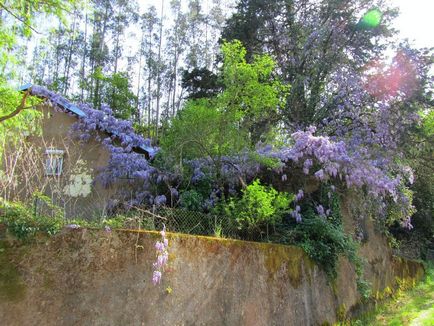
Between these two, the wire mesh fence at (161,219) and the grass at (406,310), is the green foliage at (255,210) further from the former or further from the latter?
the grass at (406,310)

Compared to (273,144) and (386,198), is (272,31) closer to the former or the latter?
(273,144)

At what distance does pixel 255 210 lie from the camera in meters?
8.71

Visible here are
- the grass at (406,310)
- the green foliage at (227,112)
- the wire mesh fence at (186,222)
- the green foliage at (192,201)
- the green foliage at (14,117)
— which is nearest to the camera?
the wire mesh fence at (186,222)

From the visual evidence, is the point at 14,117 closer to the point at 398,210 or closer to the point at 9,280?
the point at 9,280

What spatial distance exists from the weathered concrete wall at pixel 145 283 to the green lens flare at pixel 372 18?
11.9m

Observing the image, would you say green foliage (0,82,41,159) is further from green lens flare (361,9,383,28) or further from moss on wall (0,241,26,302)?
green lens flare (361,9,383,28)

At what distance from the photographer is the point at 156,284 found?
19.2 feet

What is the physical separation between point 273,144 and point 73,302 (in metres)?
8.59

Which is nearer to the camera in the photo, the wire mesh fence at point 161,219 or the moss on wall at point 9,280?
the moss on wall at point 9,280

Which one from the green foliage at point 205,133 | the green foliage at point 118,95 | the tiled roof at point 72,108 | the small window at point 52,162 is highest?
the green foliage at point 118,95

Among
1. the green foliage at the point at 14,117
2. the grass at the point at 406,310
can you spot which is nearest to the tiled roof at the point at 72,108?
the green foliage at the point at 14,117

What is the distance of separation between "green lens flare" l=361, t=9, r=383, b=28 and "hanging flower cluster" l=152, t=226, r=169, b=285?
46.9ft

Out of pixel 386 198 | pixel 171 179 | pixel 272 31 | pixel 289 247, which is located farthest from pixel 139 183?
pixel 272 31

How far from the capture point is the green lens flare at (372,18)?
664 inches
